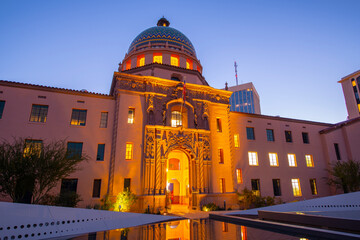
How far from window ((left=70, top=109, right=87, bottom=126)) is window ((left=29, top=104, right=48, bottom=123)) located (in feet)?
8.45

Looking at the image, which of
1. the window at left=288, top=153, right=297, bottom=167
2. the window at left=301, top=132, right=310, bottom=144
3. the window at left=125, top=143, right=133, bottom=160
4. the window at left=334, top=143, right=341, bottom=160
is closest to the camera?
the window at left=125, top=143, right=133, bottom=160

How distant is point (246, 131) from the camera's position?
29.4m

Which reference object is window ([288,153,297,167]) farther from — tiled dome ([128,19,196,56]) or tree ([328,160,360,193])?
tiled dome ([128,19,196,56])

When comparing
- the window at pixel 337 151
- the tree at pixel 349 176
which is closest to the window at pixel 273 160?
the tree at pixel 349 176

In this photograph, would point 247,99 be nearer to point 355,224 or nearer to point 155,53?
point 155,53

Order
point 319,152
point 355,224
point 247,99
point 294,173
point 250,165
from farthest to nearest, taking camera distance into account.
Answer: point 247,99, point 319,152, point 294,173, point 250,165, point 355,224

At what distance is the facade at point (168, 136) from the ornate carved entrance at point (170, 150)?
0.36 feet

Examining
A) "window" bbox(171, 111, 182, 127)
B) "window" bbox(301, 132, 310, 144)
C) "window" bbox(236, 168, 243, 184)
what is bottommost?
"window" bbox(236, 168, 243, 184)

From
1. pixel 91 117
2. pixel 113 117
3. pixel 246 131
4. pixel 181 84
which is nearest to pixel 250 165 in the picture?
pixel 246 131

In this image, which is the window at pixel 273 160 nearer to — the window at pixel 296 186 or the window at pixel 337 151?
the window at pixel 296 186

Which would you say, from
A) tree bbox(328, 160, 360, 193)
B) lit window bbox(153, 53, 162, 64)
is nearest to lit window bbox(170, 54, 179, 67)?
lit window bbox(153, 53, 162, 64)

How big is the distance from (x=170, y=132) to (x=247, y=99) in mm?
89416

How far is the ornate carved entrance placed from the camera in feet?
71.5

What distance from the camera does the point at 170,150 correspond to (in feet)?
77.4
